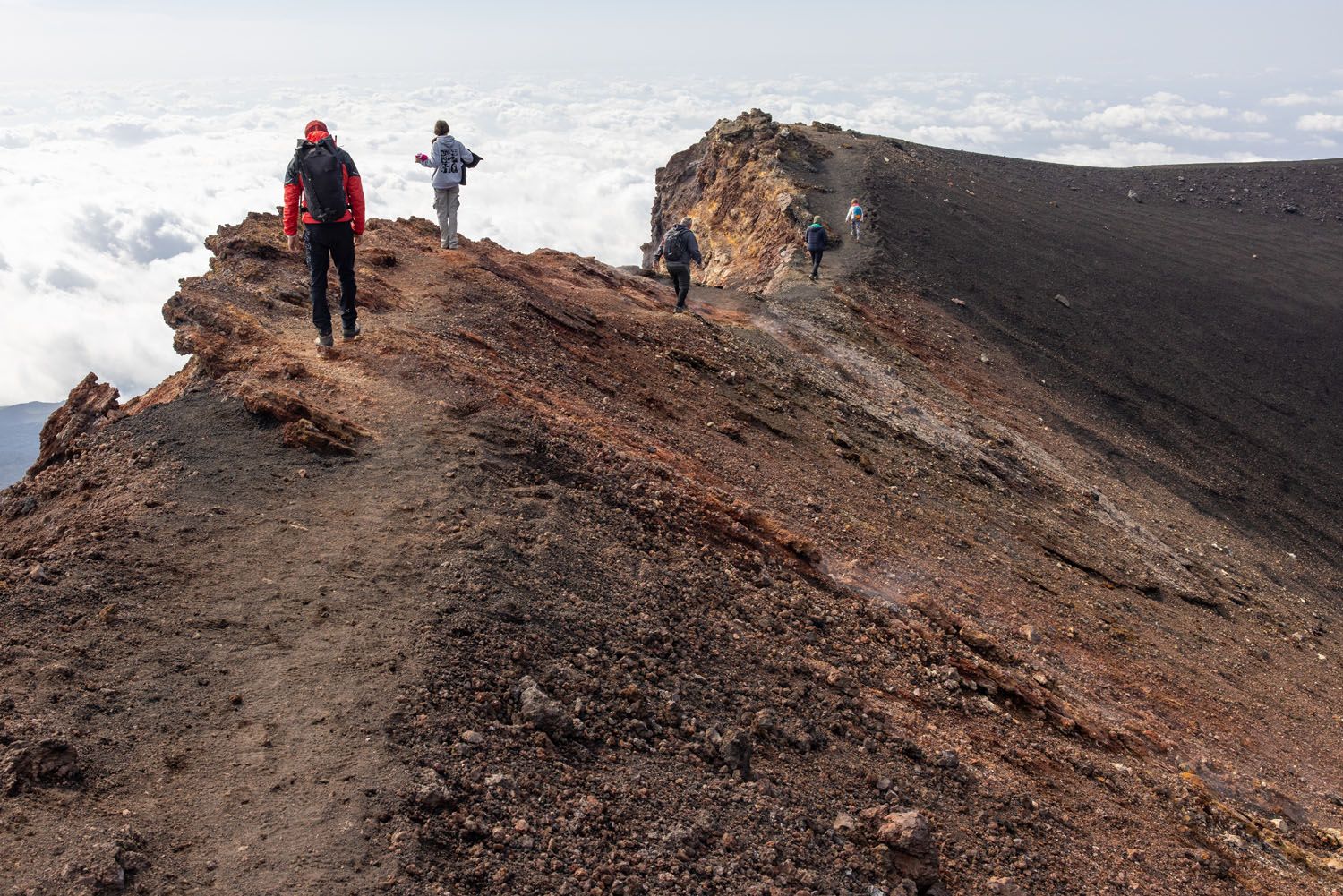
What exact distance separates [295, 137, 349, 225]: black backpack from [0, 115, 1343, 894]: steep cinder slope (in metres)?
1.45

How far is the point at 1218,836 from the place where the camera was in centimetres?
829

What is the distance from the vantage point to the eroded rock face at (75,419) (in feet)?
27.5

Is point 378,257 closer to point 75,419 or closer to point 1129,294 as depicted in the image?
point 75,419

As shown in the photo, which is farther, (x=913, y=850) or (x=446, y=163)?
(x=446, y=163)

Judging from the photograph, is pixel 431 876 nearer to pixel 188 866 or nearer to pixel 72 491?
pixel 188 866

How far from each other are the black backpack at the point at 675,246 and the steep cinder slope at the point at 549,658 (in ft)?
15.3

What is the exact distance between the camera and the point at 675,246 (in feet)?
61.6

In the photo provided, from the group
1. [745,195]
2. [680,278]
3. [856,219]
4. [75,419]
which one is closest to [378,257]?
[75,419]

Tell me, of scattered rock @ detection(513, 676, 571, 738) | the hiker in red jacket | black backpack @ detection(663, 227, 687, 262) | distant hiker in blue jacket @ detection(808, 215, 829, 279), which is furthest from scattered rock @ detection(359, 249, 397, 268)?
distant hiker in blue jacket @ detection(808, 215, 829, 279)

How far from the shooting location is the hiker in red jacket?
9.19 m

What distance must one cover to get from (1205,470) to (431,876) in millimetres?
23941

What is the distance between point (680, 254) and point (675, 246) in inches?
7.8

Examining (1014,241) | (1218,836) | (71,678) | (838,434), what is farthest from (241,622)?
(1014,241)

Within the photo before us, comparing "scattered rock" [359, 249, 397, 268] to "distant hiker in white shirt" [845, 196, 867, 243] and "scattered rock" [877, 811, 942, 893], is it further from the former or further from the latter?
"distant hiker in white shirt" [845, 196, 867, 243]
